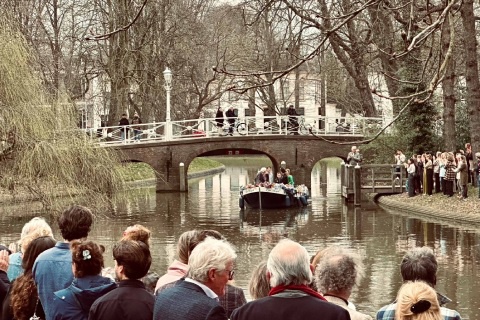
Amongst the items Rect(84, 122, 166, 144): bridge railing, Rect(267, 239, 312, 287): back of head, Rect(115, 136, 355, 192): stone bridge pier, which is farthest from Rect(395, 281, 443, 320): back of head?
Rect(115, 136, 355, 192): stone bridge pier

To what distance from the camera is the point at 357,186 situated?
3462 cm

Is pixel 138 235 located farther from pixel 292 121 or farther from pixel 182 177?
pixel 292 121

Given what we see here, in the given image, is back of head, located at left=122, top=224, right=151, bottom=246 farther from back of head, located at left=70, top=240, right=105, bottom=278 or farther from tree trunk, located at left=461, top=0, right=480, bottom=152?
tree trunk, located at left=461, top=0, right=480, bottom=152

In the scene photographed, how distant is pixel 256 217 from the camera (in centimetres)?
3148

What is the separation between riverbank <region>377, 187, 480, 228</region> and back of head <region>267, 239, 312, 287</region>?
2046 centimetres

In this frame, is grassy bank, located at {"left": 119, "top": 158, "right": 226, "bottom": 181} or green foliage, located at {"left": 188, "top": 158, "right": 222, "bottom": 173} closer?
grassy bank, located at {"left": 119, "top": 158, "right": 226, "bottom": 181}

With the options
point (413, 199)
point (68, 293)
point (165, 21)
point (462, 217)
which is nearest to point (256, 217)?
point (413, 199)

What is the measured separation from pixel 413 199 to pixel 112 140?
16.2m

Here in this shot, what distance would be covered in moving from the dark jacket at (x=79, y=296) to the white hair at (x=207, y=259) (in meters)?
1.14

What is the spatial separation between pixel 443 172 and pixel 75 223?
2400 centimetres

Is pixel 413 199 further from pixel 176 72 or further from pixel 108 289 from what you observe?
pixel 108 289

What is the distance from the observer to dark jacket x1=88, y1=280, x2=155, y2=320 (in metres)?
5.91

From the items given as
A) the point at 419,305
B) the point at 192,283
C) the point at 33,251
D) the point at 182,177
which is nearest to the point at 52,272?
the point at 33,251

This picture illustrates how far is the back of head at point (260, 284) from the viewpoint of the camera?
568 centimetres
